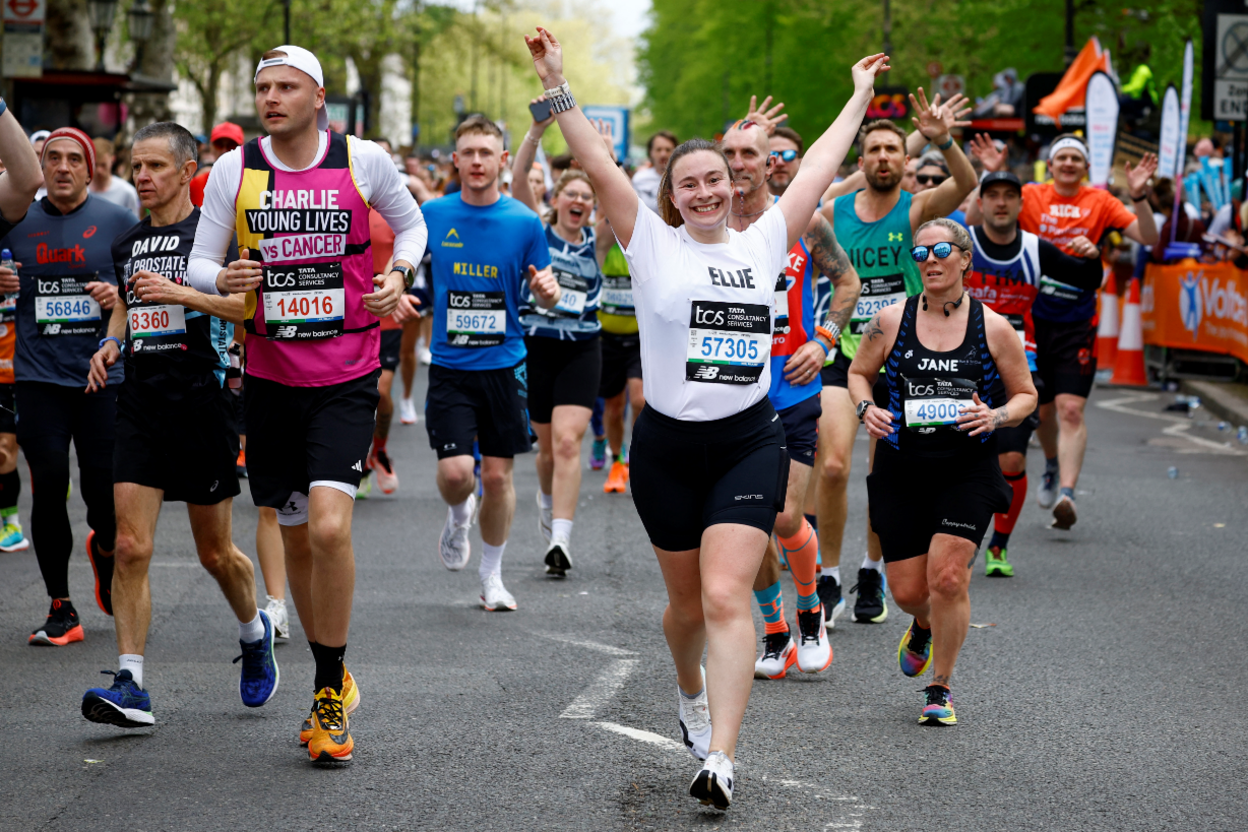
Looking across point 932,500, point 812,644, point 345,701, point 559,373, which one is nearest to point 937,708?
point 932,500

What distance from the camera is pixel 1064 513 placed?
32.9 ft

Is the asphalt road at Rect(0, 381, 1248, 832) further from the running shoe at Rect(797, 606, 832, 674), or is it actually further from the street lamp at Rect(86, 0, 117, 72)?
the street lamp at Rect(86, 0, 117, 72)

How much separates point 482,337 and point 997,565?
303 cm

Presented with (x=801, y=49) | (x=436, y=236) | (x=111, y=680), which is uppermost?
(x=801, y=49)

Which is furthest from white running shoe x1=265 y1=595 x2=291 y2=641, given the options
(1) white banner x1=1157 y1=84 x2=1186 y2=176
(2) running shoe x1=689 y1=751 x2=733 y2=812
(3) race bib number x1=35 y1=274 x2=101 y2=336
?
(1) white banner x1=1157 y1=84 x2=1186 y2=176

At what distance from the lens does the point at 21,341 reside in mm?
7316

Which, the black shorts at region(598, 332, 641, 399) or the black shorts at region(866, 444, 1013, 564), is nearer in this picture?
the black shorts at region(866, 444, 1013, 564)

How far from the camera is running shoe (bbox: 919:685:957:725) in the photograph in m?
5.78

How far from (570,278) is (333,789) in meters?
5.01

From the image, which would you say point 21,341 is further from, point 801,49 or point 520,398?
point 801,49

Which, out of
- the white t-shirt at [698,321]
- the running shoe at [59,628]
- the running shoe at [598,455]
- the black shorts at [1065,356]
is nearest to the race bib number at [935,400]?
the white t-shirt at [698,321]

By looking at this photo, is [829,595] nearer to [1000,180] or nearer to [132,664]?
A: [1000,180]

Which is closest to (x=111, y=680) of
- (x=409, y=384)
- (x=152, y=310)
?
(x=152, y=310)

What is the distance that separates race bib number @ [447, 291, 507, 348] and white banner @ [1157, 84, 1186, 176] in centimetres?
1290
